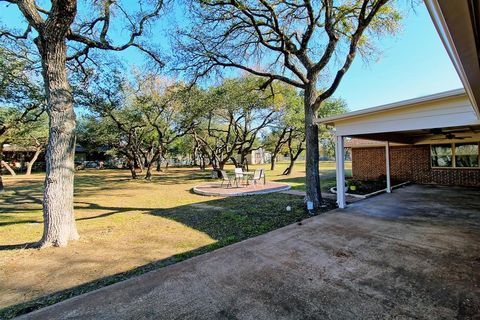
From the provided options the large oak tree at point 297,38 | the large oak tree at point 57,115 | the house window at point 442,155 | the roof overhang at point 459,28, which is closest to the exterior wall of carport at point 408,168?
the house window at point 442,155

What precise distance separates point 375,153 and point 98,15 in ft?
48.3

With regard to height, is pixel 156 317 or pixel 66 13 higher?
pixel 66 13

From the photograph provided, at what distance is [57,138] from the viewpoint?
15.2ft

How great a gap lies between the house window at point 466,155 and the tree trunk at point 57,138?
14908 mm

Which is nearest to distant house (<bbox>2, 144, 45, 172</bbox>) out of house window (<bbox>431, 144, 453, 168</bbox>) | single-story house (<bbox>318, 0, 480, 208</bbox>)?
single-story house (<bbox>318, 0, 480, 208</bbox>)

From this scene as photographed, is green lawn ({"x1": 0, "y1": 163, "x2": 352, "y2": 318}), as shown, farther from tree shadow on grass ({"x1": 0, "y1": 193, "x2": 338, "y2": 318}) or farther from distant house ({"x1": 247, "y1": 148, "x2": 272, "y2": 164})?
distant house ({"x1": 247, "y1": 148, "x2": 272, "y2": 164})

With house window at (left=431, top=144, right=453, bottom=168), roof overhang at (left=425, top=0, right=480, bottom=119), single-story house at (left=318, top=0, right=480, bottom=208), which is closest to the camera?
roof overhang at (left=425, top=0, right=480, bottom=119)

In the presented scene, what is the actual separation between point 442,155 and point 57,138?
593 inches

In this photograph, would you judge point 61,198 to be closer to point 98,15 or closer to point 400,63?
point 98,15

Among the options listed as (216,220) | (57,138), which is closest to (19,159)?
(57,138)

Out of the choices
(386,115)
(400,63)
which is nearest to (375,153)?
(400,63)

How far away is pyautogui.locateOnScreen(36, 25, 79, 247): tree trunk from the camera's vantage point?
4527 mm

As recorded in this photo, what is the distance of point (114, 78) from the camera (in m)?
10.4

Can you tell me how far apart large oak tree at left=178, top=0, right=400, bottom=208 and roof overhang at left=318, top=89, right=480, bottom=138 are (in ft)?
4.44
